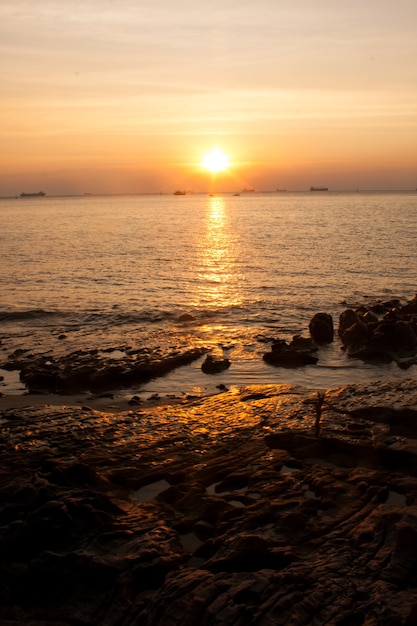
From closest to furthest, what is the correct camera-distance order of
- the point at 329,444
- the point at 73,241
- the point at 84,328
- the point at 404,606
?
1. the point at 404,606
2. the point at 329,444
3. the point at 84,328
4. the point at 73,241

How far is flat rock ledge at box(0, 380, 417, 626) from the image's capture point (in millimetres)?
7801

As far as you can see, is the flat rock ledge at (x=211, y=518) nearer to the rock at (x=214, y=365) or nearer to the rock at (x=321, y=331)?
the rock at (x=214, y=365)

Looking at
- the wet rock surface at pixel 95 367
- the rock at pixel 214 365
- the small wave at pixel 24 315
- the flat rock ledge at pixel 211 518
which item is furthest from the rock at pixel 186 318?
the flat rock ledge at pixel 211 518

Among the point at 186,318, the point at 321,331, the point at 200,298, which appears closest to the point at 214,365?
→ the point at 321,331

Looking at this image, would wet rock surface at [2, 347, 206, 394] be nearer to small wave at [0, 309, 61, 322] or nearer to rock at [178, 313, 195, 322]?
rock at [178, 313, 195, 322]

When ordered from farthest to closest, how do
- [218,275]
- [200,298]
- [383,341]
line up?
[218,275]
[200,298]
[383,341]

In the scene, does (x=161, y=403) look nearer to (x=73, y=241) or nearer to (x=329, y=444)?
(x=329, y=444)

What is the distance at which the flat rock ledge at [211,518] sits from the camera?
25.6 feet

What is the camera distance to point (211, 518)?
32.6ft

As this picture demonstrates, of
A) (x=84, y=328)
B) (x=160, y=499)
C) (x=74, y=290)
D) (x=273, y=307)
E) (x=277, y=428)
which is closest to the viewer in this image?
(x=160, y=499)

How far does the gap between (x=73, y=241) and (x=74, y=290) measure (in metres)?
39.8

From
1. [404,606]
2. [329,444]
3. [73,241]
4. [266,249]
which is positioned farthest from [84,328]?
[73,241]

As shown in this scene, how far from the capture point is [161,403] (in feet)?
53.1

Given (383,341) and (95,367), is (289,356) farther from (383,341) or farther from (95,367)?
(95,367)
